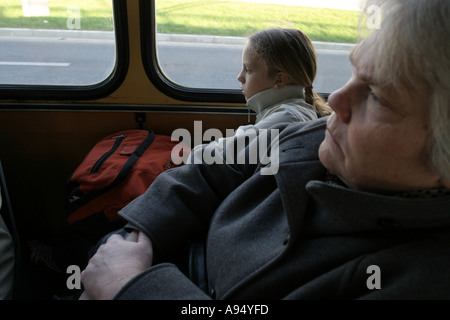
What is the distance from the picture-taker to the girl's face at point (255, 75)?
6.39 feet

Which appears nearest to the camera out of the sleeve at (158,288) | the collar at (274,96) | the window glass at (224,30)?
the sleeve at (158,288)

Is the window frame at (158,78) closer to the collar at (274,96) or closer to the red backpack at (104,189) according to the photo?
the collar at (274,96)

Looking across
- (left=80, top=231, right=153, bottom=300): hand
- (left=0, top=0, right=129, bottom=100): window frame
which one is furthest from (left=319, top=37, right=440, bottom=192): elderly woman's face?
(left=0, top=0, right=129, bottom=100): window frame

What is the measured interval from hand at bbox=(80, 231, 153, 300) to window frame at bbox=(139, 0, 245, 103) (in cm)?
129

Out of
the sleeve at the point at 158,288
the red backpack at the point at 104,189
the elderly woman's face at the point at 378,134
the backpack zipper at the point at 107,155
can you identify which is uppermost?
the elderly woman's face at the point at 378,134

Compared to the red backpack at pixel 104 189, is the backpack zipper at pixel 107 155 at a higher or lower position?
higher

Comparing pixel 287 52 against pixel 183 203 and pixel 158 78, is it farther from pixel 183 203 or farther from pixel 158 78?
pixel 183 203

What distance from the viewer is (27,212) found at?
2.51m

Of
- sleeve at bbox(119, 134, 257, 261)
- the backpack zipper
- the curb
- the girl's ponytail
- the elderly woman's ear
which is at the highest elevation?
the curb

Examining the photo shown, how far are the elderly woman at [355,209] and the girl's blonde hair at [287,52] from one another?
82 centimetres

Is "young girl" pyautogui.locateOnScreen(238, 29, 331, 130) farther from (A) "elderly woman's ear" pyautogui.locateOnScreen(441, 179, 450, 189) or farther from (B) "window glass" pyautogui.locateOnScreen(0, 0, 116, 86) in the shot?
(A) "elderly woman's ear" pyautogui.locateOnScreen(441, 179, 450, 189)

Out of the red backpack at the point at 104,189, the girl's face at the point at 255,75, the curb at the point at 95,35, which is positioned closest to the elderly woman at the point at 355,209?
the red backpack at the point at 104,189

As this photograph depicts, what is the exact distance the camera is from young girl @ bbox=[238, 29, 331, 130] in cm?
191

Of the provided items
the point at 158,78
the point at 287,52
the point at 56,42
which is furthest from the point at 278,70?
the point at 56,42
